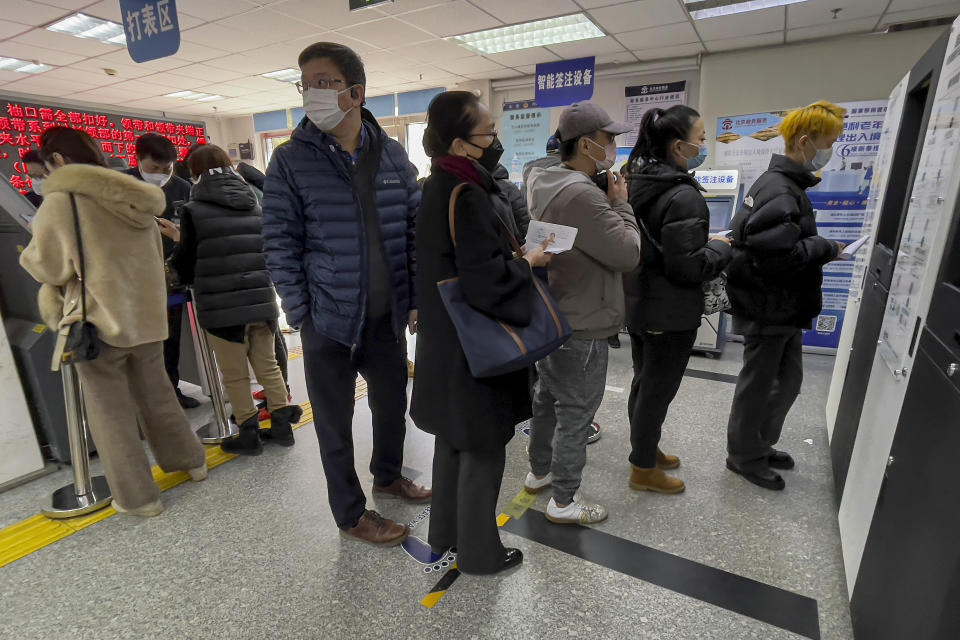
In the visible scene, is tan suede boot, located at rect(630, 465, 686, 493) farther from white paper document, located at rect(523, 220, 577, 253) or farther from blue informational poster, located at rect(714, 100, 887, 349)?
blue informational poster, located at rect(714, 100, 887, 349)

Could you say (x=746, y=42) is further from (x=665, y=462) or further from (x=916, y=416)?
(x=916, y=416)

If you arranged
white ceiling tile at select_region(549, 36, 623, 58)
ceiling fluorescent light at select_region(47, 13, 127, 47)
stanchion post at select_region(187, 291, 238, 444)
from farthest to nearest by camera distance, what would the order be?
1. white ceiling tile at select_region(549, 36, 623, 58)
2. ceiling fluorescent light at select_region(47, 13, 127, 47)
3. stanchion post at select_region(187, 291, 238, 444)

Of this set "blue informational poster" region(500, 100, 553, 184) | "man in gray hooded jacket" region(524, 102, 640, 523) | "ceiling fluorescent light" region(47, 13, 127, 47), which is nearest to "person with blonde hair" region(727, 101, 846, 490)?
"man in gray hooded jacket" region(524, 102, 640, 523)

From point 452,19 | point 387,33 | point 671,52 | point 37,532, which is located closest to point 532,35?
point 452,19

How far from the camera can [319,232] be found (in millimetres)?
1632

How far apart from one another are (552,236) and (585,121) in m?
0.46

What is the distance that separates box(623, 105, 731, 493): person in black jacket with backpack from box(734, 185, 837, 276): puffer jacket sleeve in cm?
13

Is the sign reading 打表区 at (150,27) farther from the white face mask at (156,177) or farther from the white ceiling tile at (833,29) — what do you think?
the white ceiling tile at (833,29)

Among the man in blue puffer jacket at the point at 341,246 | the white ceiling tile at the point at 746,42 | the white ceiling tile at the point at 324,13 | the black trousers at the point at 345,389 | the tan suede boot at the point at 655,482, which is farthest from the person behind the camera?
the white ceiling tile at the point at 746,42

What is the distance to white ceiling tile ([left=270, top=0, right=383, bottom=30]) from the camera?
4098mm

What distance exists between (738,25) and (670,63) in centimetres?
132

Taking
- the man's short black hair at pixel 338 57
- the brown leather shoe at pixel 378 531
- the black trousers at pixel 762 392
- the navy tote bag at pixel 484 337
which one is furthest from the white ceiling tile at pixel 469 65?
the brown leather shoe at pixel 378 531

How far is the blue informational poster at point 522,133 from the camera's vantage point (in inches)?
261

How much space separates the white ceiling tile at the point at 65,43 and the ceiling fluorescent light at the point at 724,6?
5670 millimetres
